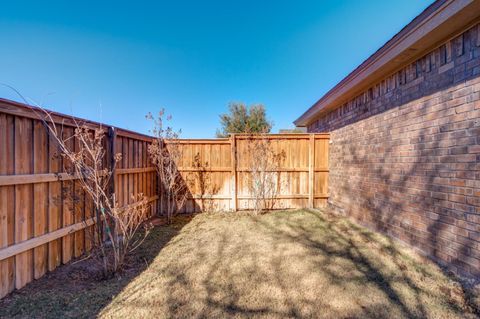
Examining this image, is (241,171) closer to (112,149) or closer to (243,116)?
(112,149)

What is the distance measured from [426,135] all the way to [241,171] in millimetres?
3835

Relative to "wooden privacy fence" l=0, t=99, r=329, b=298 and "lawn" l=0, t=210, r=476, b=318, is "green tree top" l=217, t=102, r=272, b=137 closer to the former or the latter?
"wooden privacy fence" l=0, t=99, r=329, b=298

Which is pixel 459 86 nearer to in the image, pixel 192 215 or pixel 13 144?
pixel 13 144

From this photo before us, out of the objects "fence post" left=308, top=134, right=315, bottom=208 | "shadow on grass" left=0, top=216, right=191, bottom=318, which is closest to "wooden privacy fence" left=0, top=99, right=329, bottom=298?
"shadow on grass" left=0, top=216, right=191, bottom=318

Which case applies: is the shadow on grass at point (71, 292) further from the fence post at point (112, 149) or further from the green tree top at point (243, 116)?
the green tree top at point (243, 116)

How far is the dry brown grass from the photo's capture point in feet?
6.20

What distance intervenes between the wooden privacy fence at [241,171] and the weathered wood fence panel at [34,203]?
274cm

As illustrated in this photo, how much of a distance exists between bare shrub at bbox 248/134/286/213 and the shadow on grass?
312 cm

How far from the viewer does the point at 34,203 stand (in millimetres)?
2318

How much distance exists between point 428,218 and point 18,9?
7336 mm

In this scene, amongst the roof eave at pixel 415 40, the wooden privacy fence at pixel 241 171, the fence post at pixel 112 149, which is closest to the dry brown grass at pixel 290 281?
the fence post at pixel 112 149

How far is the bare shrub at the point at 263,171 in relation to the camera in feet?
18.0

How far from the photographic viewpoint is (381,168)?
3730 mm

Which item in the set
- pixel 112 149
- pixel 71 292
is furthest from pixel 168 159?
pixel 71 292
